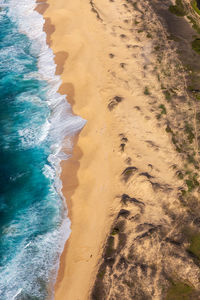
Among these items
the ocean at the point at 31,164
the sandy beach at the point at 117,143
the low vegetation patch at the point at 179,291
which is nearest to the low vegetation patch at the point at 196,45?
the sandy beach at the point at 117,143

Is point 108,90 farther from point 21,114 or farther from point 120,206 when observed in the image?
point 120,206

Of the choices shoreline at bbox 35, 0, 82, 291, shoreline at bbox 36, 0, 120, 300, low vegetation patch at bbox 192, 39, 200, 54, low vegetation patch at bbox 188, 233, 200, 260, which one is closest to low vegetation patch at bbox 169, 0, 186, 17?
low vegetation patch at bbox 192, 39, 200, 54

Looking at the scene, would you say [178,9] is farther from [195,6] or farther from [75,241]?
[75,241]

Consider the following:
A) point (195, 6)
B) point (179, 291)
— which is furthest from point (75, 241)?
point (195, 6)

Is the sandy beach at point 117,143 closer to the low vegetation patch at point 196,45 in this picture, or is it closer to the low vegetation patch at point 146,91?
the low vegetation patch at point 146,91

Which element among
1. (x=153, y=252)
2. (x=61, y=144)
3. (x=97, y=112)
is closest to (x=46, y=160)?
(x=61, y=144)

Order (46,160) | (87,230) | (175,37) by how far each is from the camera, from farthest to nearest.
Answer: (175,37)
(46,160)
(87,230)
